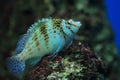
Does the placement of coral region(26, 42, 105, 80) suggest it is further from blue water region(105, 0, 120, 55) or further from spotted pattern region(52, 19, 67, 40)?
blue water region(105, 0, 120, 55)

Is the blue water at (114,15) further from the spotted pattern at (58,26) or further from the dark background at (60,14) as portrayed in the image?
the spotted pattern at (58,26)

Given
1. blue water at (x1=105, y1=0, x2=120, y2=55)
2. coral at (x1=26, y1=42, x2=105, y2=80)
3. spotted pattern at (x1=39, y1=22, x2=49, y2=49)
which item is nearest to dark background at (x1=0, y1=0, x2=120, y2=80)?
blue water at (x1=105, y1=0, x2=120, y2=55)

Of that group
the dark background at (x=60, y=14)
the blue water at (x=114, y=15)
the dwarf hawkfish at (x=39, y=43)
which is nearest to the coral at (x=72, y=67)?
the dwarf hawkfish at (x=39, y=43)

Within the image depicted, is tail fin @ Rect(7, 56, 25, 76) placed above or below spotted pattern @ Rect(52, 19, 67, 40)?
below

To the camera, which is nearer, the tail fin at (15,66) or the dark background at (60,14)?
the tail fin at (15,66)

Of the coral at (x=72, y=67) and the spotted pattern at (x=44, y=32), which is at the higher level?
the spotted pattern at (x=44, y=32)

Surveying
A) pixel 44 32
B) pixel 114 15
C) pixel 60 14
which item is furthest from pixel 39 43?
pixel 114 15
